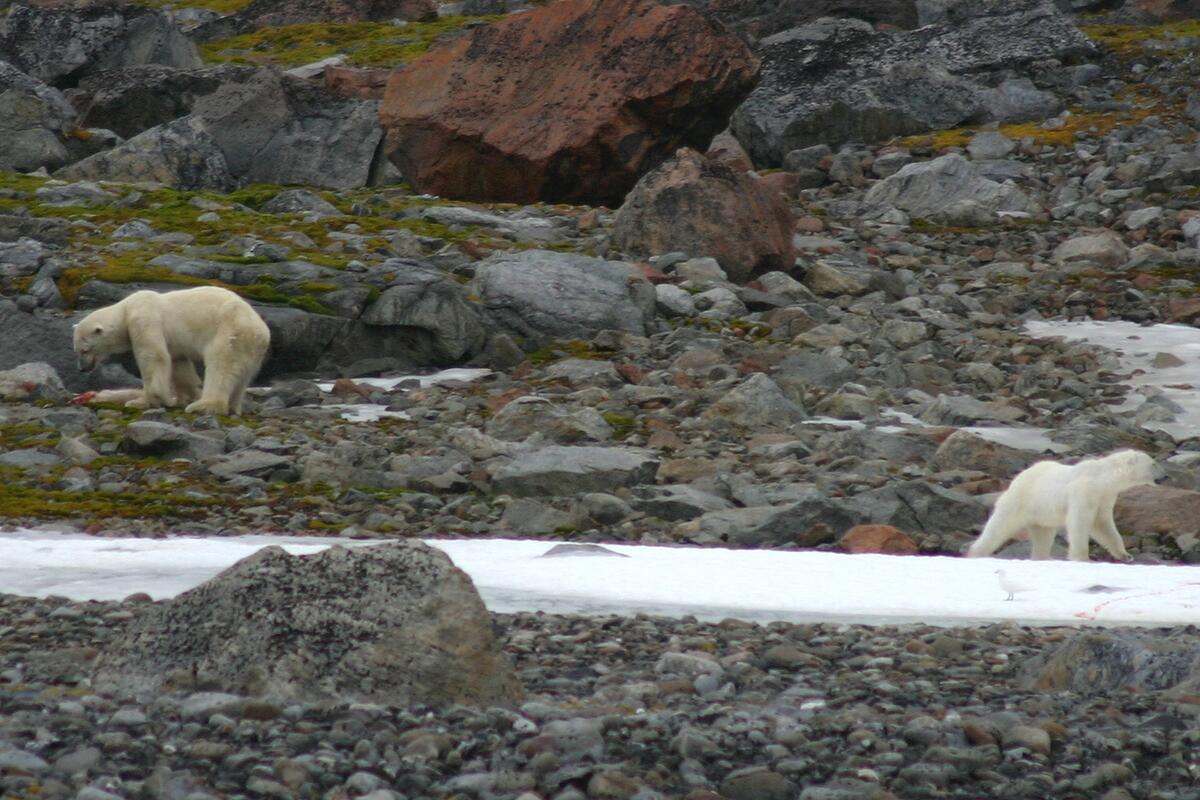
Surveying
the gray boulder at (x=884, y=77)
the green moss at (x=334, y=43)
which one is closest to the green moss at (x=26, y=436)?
the gray boulder at (x=884, y=77)

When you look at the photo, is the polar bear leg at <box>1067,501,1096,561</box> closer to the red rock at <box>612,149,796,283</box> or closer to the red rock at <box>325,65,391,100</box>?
the red rock at <box>612,149,796,283</box>

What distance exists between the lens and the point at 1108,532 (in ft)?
39.3

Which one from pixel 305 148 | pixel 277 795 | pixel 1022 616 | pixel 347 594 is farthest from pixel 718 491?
pixel 305 148

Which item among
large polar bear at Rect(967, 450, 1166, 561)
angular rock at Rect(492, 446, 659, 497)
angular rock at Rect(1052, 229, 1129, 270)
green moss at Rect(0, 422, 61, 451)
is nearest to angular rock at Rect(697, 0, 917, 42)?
angular rock at Rect(1052, 229, 1129, 270)

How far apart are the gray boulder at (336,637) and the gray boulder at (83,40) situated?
42109 mm

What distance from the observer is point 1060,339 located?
2219 cm

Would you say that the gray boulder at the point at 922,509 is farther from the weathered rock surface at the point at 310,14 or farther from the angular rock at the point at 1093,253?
the weathered rock surface at the point at 310,14

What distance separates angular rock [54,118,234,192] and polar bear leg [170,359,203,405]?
14716mm

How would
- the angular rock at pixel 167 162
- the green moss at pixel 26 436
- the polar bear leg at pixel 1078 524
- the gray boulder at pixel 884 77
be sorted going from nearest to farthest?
the polar bear leg at pixel 1078 524 → the green moss at pixel 26 436 → the angular rock at pixel 167 162 → the gray boulder at pixel 884 77

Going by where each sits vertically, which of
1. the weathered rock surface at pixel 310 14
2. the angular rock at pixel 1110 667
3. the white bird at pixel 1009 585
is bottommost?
the angular rock at pixel 1110 667

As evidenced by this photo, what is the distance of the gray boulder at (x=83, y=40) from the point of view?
150ft

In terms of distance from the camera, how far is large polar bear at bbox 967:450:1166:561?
1179 centimetres

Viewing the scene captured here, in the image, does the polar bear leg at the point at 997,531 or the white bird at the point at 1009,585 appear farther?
the polar bear leg at the point at 997,531

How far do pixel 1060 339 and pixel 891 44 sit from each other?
851 inches
